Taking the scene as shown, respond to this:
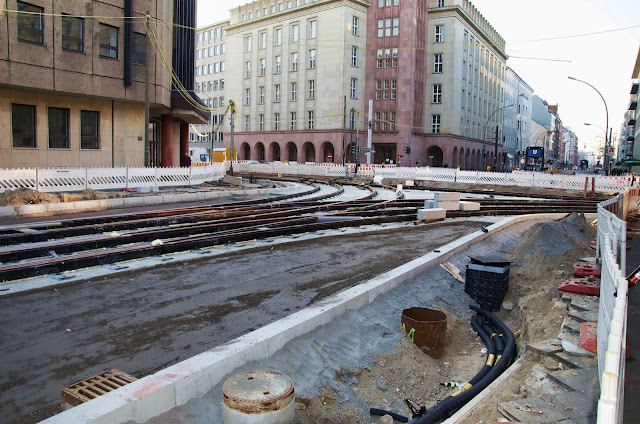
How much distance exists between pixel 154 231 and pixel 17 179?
31.0 feet

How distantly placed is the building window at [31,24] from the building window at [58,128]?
3718mm

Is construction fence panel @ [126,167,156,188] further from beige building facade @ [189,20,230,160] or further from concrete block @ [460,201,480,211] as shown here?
beige building facade @ [189,20,230,160]

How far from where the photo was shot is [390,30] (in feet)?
209

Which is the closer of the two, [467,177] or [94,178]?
[94,178]

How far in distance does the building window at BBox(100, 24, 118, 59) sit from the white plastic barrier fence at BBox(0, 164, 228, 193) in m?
6.55

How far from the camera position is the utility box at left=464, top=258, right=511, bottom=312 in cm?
908

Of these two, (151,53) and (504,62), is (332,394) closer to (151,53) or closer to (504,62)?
(151,53)

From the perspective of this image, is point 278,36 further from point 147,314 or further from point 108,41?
point 147,314

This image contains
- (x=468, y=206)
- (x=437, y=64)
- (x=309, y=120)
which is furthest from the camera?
(x=437, y=64)

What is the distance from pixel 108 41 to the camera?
82.2 feet

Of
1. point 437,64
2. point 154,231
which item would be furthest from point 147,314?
point 437,64

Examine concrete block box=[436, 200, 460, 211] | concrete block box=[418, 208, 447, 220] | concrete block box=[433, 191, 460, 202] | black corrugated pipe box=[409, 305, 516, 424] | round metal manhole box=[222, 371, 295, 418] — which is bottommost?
black corrugated pipe box=[409, 305, 516, 424]

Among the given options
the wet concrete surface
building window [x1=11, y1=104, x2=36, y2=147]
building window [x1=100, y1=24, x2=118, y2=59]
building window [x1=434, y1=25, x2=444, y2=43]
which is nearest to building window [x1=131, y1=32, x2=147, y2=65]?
building window [x1=100, y1=24, x2=118, y2=59]

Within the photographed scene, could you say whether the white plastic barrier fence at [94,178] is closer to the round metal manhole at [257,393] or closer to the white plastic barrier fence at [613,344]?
the round metal manhole at [257,393]
